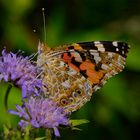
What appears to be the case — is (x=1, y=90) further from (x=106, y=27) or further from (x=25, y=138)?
(x=25, y=138)

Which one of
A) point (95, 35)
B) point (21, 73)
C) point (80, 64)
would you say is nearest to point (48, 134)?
point (21, 73)

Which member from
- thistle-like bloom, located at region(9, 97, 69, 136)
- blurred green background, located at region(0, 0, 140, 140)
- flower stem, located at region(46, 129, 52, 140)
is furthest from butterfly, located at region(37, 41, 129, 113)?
blurred green background, located at region(0, 0, 140, 140)

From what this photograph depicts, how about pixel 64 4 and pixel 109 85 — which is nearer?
pixel 109 85

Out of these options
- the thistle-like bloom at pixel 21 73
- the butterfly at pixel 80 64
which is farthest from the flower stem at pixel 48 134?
the butterfly at pixel 80 64

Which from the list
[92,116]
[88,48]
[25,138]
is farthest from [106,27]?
[25,138]

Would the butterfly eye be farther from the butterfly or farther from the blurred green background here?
the blurred green background

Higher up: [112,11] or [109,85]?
[112,11]
